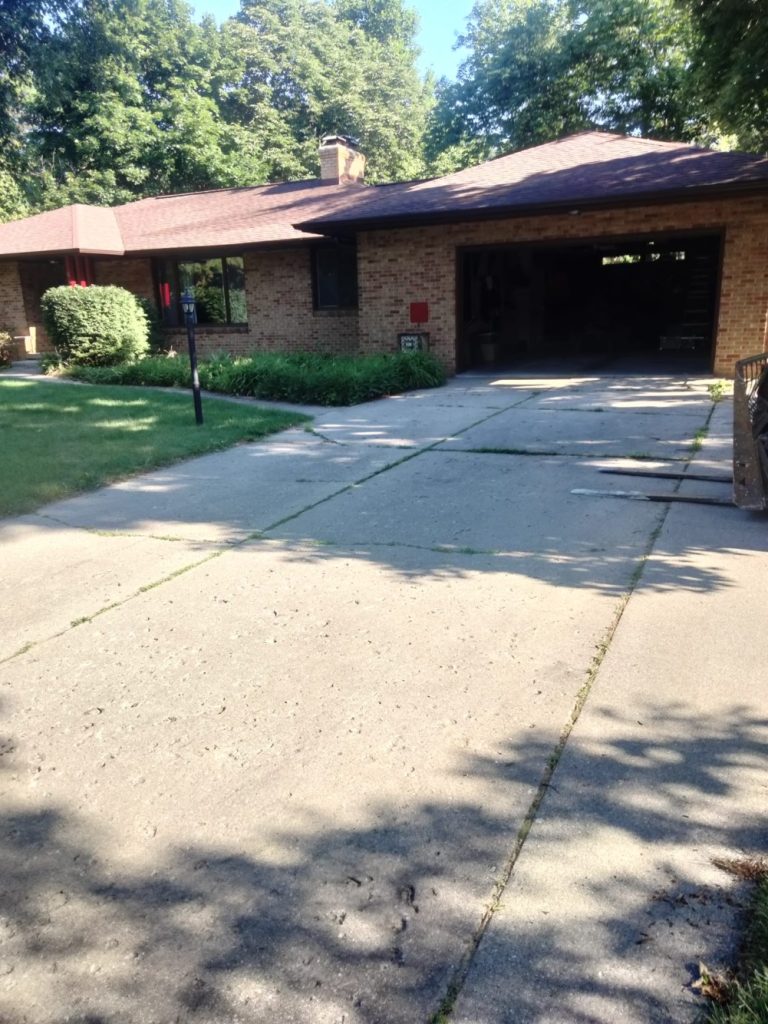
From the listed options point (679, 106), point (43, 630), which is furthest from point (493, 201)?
point (679, 106)

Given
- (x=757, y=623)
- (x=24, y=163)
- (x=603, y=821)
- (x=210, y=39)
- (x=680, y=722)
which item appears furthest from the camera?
(x=210, y=39)

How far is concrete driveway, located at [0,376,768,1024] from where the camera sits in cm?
190

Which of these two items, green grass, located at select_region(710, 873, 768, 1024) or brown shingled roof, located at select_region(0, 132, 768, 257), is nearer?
green grass, located at select_region(710, 873, 768, 1024)

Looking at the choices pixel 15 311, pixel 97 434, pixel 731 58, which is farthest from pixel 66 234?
pixel 731 58

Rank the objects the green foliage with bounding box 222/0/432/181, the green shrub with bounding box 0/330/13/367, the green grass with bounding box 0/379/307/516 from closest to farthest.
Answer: the green grass with bounding box 0/379/307/516, the green shrub with bounding box 0/330/13/367, the green foliage with bounding box 222/0/432/181

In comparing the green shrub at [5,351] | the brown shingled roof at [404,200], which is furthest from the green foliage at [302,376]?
the green shrub at [5,351]

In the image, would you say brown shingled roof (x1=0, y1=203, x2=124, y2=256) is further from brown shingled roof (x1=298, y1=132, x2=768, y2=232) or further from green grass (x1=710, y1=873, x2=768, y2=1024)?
green grass (x1=710, y1=873, x2=768, y2=1024)

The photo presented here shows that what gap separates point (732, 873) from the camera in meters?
2.15

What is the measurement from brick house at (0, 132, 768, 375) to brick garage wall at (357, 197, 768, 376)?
0.03 metres

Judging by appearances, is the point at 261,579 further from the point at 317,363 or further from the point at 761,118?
the point at 761,118

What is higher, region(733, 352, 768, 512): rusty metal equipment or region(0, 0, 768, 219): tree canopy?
region(0, 0, 768, 219): tree canopy

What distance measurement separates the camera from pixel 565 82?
30359 mm

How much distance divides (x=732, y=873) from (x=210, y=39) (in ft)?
152

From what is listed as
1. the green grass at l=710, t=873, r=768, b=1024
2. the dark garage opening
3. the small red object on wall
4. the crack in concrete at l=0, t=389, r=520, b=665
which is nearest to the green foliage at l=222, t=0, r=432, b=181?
the dark garage opening
